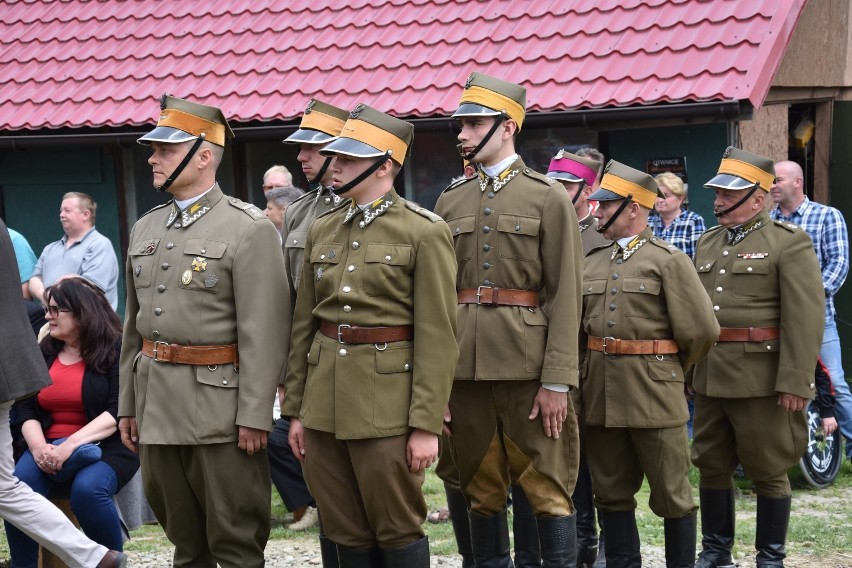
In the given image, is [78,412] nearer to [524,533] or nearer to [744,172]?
[524,533]

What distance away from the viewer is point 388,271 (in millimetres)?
4539

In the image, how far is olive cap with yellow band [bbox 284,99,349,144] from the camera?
18.2ft

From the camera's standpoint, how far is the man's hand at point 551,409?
16.3ft

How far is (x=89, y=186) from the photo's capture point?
1190cm

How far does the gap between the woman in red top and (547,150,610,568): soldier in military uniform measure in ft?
7.15

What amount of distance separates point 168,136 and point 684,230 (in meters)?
4.83

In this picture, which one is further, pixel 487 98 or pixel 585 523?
pixel 585 523

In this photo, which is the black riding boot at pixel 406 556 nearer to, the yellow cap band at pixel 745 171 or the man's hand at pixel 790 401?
the man's hand at pixel 790 401

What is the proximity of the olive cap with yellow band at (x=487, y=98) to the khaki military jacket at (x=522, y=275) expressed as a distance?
25 cm

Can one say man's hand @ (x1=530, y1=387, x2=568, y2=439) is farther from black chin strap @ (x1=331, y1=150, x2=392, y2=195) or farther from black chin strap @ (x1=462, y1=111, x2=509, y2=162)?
black chin strap @ (x1=331, y1=150, x2=392, y2=195)

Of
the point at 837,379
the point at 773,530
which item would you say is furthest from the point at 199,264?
the point at 837,379

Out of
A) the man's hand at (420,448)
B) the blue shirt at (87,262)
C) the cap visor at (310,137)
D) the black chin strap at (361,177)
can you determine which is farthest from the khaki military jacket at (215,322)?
the blue shirt at (87,262)

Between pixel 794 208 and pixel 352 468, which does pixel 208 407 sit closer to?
pixel 352 468

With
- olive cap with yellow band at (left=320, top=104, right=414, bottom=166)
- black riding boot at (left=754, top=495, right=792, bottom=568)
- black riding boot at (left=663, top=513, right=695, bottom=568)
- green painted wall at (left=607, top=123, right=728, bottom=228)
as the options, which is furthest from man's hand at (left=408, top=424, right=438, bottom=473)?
Answer: green painted wall at (left=607, top=123, right=728, bottom=228)
